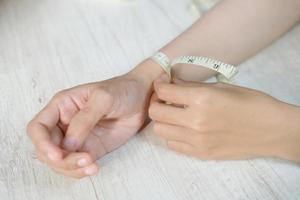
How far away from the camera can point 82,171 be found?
61 cm

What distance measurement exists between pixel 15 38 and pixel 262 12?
0.59 meters

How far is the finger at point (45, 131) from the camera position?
59 cm

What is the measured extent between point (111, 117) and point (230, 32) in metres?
0.32

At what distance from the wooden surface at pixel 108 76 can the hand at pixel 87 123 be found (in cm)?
4

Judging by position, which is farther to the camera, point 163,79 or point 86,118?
point 163,79

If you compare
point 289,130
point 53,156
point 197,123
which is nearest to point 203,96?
point 197,123

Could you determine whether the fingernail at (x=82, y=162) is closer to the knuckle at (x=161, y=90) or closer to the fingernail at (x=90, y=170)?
the fingernail at (x=90, y=170)

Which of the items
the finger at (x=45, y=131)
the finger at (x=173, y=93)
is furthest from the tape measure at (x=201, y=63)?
the finger at (x=45, y=131)

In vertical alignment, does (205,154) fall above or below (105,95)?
below

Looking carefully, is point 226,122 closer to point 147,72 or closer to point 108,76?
point 147,72

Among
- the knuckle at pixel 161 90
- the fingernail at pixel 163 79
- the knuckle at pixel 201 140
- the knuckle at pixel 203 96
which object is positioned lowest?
the knuckle at pixel 201 140

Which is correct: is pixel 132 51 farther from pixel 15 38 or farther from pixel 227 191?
pixel 227 191

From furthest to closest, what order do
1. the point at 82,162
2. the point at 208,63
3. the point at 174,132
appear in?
the point at 208,63
the point at 174,132
the point at 82,162

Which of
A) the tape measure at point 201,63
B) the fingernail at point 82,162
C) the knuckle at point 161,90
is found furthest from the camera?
the tape measure at point 201,63
